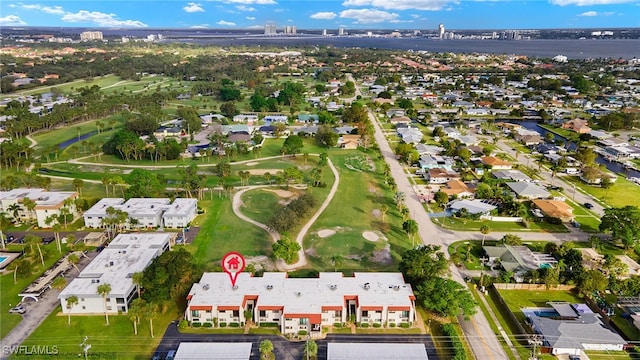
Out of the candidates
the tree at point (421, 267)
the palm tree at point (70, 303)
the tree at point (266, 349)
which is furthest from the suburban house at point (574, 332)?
the palm tree at point (70, 303)

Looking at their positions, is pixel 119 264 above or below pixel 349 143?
below

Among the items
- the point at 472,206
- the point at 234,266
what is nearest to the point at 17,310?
the point at 234,266

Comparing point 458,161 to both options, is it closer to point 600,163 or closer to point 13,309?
point 600,163

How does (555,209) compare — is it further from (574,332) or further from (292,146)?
(292,146)

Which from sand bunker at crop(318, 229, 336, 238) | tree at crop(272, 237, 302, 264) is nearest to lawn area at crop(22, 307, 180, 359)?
tree at crop(272, 237, 302, 264)

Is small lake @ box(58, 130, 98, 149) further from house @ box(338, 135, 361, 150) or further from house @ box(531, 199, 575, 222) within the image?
house @ box(531, 199, 575, 222)

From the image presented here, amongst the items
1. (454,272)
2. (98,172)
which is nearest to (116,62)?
(98,172)
